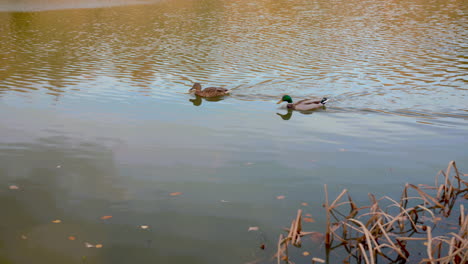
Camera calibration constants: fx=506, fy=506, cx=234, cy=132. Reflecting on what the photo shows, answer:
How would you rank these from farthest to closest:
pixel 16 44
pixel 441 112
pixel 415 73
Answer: pixel 16 44 < pixel 415 73 < pixel 441 112

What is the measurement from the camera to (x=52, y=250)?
5770mm

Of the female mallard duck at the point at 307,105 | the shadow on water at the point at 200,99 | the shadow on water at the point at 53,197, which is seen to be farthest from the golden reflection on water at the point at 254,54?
the shadow on water at the point at 53,197

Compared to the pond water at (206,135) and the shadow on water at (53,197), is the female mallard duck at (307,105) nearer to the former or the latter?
the pond water at (206,135)

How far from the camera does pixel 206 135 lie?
10.1 metres

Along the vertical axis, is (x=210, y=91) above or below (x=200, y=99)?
above

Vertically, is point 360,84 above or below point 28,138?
above

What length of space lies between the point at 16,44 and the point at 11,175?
16.4 meters

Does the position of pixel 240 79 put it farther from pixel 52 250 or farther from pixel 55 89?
pixel 52 250

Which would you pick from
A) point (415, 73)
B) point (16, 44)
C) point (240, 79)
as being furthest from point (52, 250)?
point (16, 44)

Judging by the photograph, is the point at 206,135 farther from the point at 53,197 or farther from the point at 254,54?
the point at 254,54

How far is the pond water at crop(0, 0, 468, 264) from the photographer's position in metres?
6.23

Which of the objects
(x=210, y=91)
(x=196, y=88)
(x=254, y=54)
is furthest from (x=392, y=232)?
(x=254, y=54)

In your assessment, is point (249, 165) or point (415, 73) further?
point (415, 73)

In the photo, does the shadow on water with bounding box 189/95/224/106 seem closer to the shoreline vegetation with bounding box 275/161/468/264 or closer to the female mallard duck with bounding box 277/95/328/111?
the female mallard duck with bounding box 277/95/328/111
